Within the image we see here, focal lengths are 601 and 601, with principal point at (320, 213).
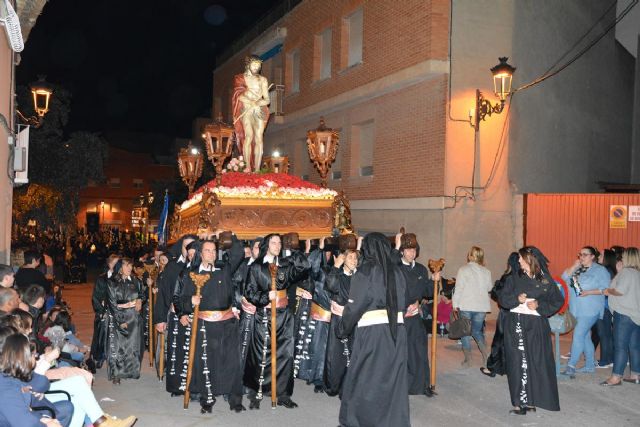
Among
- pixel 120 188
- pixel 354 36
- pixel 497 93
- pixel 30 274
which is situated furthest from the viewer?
pixel 120 188

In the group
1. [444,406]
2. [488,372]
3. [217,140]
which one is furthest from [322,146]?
[444,406]

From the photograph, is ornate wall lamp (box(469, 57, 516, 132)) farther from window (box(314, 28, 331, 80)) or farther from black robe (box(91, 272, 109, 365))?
black robe (box(91, 272, 109, 365))

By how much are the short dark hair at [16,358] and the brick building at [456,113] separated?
9806mm

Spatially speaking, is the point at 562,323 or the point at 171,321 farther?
the point at 562,323

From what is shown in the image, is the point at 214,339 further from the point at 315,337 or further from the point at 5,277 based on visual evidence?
the point at 5,277

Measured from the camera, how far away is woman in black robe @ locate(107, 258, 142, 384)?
27.5 feet

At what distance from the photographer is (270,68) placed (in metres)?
22.5

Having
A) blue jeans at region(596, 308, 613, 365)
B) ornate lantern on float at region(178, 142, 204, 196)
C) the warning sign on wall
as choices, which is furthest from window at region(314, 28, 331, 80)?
blue jeans at region(596, 308, 613, 365)

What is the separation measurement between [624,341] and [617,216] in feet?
16.9

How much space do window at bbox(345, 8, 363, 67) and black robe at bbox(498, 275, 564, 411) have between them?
36.0 feet

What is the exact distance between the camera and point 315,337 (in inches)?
324

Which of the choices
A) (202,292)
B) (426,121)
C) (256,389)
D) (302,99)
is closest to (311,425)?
(256,389)

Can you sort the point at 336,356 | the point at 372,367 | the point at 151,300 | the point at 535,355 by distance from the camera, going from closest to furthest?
the point at 372,367 < the point at 535,355 < the point at 336,356 < the point at 151,300

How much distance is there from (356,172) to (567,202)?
5718 mm
